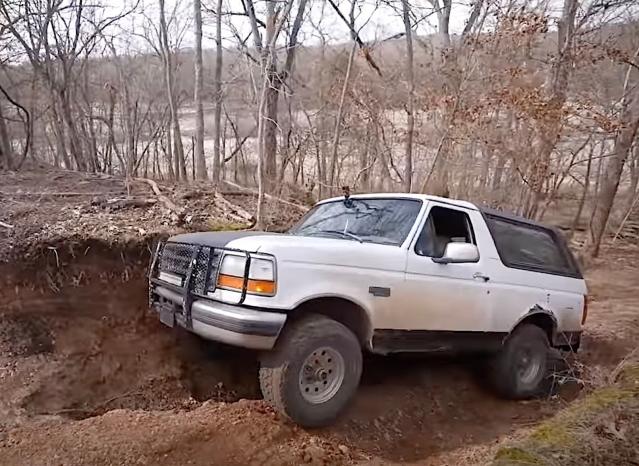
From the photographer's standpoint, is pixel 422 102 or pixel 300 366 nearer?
pixel 300 366

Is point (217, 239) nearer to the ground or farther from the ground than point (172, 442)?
farther from the ground

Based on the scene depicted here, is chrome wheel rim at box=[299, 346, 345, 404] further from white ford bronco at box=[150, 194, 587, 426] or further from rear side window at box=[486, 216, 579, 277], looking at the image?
rear side window at box=[486, 216, 579, 277]

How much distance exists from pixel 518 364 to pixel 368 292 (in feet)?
7.93

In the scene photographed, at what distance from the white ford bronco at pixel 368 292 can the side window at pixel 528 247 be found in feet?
0.05

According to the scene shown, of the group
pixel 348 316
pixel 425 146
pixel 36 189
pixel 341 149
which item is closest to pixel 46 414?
pixel 348 316

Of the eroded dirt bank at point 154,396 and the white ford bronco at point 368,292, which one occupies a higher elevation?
the white ford bronco at point 368,292

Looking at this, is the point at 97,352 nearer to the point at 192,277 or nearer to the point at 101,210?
the point at 192,277

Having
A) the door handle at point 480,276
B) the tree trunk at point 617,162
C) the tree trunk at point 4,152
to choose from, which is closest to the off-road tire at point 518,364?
the door handle at point 480,276

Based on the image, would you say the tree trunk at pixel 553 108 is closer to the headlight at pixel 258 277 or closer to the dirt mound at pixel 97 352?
the dirt mound at pixel 97 352

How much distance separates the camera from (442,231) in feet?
18.2

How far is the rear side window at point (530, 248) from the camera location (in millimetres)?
5895

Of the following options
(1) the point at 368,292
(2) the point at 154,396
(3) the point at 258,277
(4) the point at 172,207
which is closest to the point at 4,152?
(4) the point at 172,207

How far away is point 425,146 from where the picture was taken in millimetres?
12930

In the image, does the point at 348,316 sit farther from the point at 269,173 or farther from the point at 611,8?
the point at 611,8
